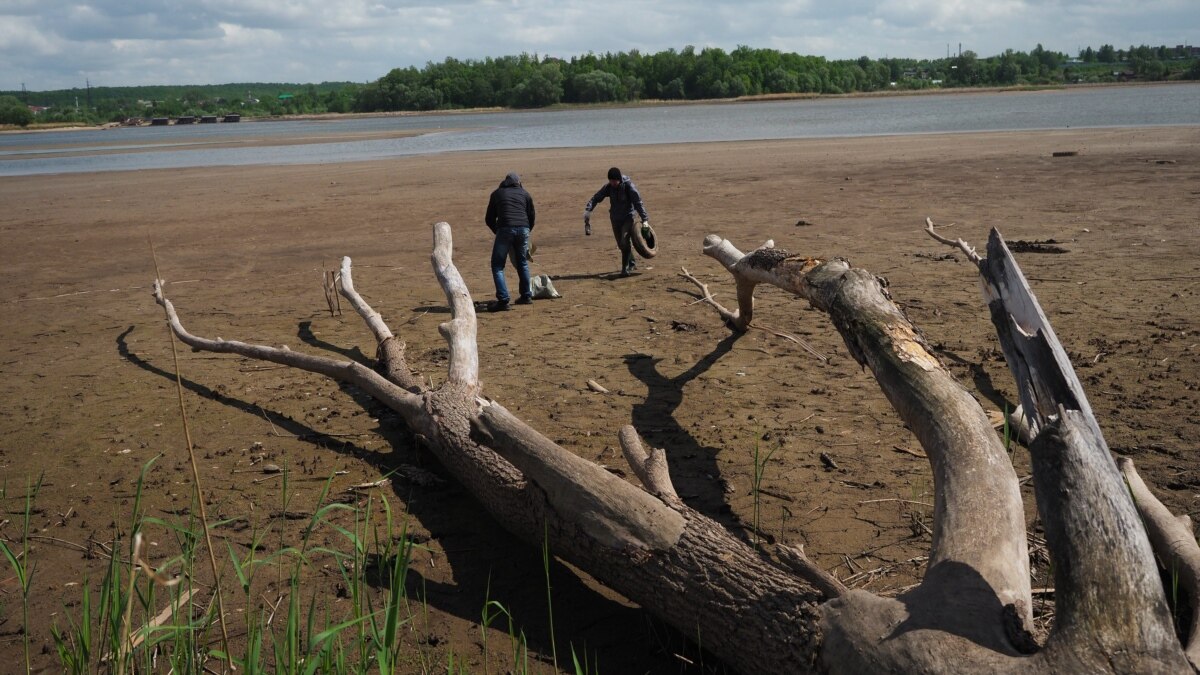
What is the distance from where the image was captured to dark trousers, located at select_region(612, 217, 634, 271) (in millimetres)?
11641

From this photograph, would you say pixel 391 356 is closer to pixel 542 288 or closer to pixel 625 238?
pixel 542 288

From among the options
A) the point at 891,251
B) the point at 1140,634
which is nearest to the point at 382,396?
the point at 1140,634

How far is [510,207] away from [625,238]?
1.61 m

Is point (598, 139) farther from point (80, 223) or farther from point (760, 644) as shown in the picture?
point (760, 644)

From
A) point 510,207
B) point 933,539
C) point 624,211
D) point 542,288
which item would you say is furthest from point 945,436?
point 624,211

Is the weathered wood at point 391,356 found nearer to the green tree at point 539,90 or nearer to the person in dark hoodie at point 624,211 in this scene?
the person in dark hoodie at point 624,211

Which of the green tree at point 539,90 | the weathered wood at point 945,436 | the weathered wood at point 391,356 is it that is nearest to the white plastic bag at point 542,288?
the weathered wood at point 391,356

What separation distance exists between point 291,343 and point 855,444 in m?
5.65

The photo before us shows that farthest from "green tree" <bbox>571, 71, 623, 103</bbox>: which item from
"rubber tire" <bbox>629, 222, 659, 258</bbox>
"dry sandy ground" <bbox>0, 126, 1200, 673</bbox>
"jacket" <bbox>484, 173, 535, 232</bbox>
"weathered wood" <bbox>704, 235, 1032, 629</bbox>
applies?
"weathered wood" <bbox>704, 235, 1032, 629</bbox>

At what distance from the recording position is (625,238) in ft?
38.3

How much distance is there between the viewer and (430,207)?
66.8ft

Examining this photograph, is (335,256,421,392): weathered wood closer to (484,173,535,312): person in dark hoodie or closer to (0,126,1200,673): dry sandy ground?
(0,126,1200,673): dry sandy ground

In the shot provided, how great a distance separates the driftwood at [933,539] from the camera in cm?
287

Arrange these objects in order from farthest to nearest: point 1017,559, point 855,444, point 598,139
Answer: point 598,139 < point 855,444 < point 1017,559
